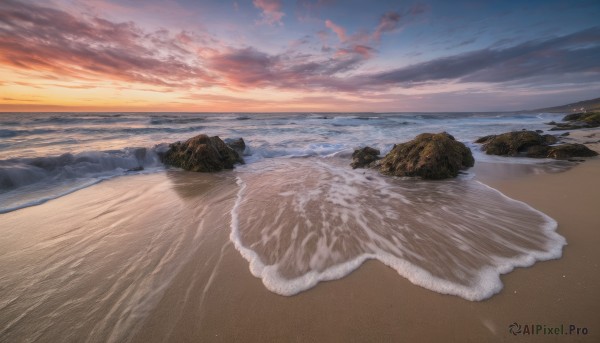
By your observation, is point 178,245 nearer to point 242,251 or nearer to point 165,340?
point 242,251

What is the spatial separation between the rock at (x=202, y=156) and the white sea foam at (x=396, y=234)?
3.11 meters

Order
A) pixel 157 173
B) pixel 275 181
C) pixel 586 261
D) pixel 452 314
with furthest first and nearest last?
pixel 157 173
pixel 275 181
pixel 586 261
pixel 452 314

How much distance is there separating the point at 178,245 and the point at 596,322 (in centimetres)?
412

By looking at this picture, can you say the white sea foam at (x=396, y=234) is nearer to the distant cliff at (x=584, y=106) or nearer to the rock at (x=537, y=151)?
the rock at (x=537, y=151)

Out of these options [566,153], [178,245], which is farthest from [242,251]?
[566,153]

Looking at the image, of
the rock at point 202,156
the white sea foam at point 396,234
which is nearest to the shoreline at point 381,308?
the white sea foam at point 396,234

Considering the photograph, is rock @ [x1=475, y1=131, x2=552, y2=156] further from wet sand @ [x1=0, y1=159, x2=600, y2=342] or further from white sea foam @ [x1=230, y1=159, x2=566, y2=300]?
wet sand @ [x1=0, y1=159, x2=600, y2=342]

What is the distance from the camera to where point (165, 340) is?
1889mm

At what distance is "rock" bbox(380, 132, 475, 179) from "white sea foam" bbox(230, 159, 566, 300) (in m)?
0.76

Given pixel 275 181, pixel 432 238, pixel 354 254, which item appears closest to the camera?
pixel 354 254

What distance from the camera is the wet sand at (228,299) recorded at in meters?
1.92

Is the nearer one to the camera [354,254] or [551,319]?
[551,319]

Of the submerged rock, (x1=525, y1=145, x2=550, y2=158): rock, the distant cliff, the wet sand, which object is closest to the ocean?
the wet sand

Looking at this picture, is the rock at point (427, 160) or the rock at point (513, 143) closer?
the rock at point (427, 160)
